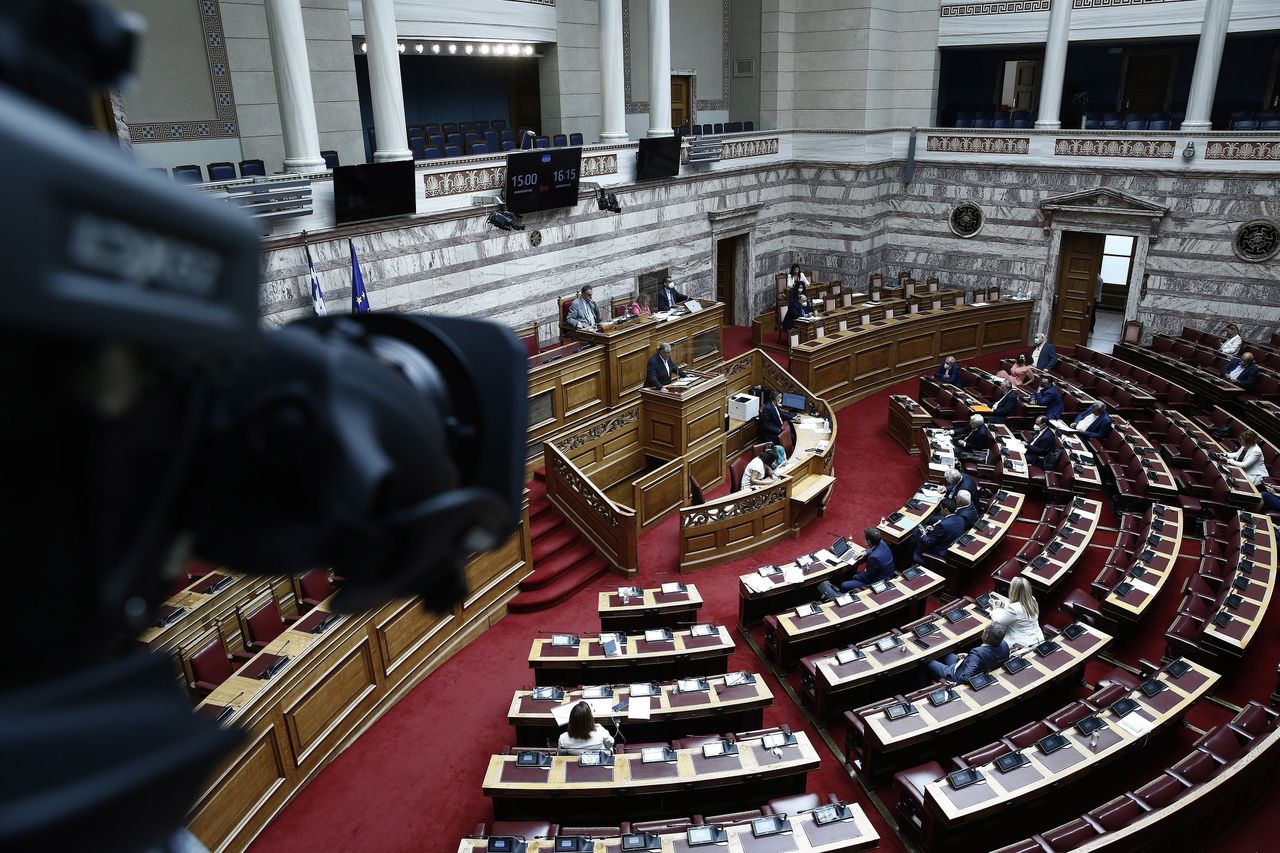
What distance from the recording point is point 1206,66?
16562mm

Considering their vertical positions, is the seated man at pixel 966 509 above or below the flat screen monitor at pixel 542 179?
below

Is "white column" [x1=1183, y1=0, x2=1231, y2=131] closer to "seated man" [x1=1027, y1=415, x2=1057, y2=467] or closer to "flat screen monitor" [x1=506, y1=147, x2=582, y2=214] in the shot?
"seated man" [x1=1027, y1=415, x2=1057, y2=467]

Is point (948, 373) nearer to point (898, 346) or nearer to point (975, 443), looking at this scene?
point (898, 346)

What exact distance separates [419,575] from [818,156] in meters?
19.9

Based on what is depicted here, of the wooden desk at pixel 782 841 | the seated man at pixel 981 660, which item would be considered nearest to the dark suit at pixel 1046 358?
the seated man at pixel 981 660

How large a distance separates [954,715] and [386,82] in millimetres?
10513

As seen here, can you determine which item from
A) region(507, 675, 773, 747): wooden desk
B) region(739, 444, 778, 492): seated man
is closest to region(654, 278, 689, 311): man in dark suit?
region(739, 444, 778, 492): seated man

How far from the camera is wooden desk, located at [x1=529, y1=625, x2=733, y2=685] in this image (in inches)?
320

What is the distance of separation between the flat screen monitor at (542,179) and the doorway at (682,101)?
22.6 ft

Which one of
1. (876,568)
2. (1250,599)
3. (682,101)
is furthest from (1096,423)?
(682,101)

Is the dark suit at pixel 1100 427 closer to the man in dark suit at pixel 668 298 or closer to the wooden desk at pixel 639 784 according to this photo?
the man in dark suit at pixel 668 298

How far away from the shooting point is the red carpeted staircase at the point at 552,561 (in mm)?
10297

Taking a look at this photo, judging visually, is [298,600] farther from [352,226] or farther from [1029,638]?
[1029,638]

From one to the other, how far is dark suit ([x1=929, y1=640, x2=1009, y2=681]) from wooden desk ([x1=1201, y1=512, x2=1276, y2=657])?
1922 millimetres
